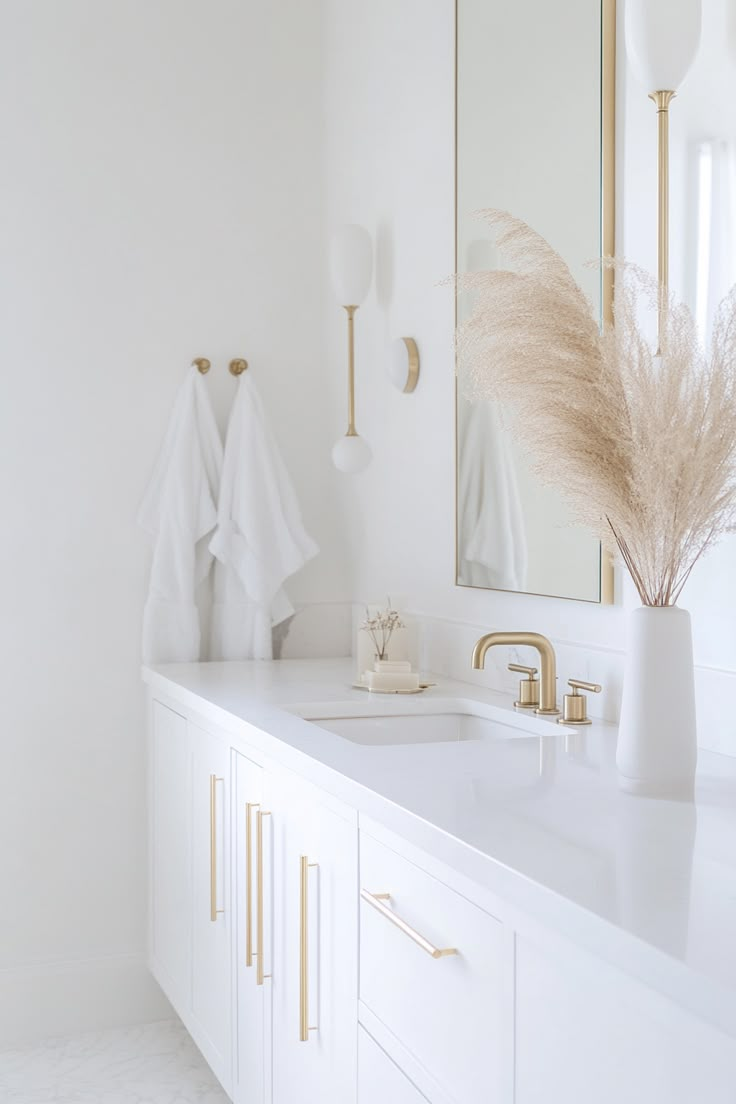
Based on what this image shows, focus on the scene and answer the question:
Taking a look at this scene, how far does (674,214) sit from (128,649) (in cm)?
176

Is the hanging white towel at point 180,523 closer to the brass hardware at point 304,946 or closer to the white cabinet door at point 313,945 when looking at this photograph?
the white cabinet door at point 313,945

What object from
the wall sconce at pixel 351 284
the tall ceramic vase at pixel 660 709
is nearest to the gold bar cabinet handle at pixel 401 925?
the tall ceramic vase at pixel 660 709

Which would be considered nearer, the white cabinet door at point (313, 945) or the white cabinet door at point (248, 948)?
the white cabinet door at point (313, 945)

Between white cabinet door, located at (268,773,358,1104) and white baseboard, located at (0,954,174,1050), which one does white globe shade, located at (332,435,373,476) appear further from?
white baseboard, located at (0,954,174,1050)

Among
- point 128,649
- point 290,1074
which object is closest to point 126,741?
point 128,649

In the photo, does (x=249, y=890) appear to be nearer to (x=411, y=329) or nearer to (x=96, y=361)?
(x=411, y=329)

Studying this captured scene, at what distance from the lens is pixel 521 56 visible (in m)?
2.09

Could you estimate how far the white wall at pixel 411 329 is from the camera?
223 centimetres

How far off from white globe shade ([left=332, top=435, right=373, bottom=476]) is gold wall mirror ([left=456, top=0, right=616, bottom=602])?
0.43 metres

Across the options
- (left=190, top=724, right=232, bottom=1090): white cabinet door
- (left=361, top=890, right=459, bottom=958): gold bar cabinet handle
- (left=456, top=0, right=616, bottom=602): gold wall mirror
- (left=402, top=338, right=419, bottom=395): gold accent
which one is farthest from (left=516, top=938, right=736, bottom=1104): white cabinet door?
(left=402, top=338, right=419, bottom=395): gold accent

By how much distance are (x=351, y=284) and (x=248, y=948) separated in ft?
4.93

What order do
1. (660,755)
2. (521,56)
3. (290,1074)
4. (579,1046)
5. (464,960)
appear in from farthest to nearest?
(521,56) < (290,1074) < (660,755) < (464,960) < (579,1046)

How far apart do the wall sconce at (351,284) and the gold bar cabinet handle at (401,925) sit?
4.73 feet

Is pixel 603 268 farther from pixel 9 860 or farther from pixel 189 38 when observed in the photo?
pixel 9 860
